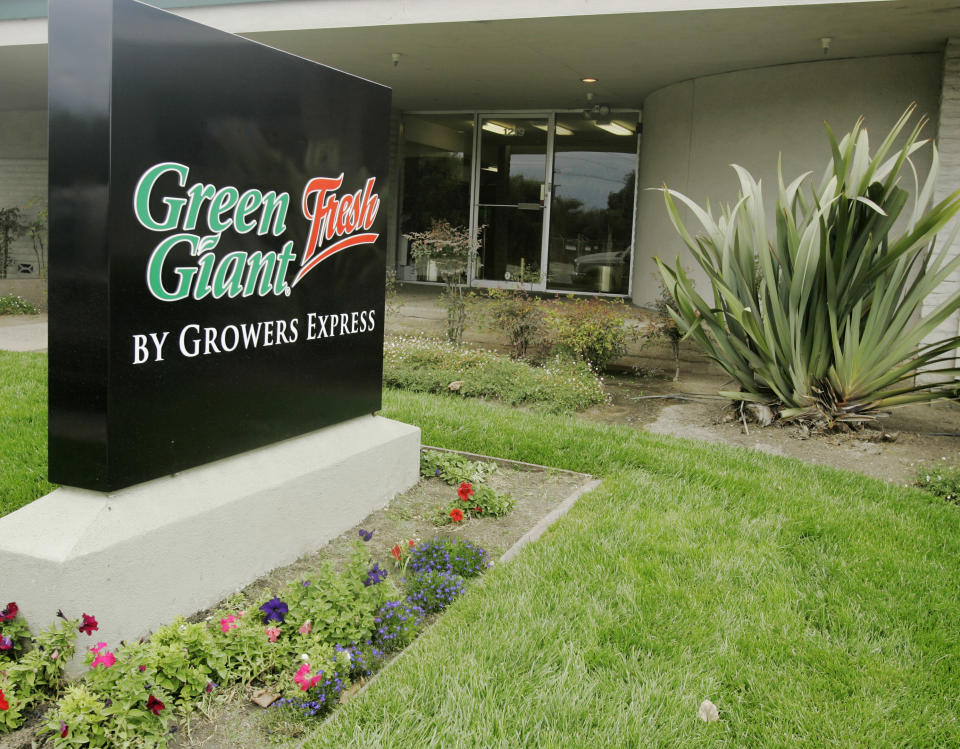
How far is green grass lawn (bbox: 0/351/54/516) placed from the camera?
4.18m

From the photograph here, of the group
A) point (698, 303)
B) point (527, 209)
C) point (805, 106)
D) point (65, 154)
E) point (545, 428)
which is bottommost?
Result: point (545, 428)

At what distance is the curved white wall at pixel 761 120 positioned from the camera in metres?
9.97

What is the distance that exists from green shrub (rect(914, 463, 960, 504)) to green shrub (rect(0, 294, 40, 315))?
10.9m

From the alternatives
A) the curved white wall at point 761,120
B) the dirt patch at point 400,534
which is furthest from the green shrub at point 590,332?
the dirt patch at point 400,534

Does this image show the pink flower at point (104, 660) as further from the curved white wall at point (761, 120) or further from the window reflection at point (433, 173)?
the window reflection at point (433, 173)

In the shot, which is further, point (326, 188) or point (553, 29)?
point (553, 29)

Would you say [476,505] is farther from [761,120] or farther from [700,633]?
[761,120]

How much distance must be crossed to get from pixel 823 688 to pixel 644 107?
12615 millimetres

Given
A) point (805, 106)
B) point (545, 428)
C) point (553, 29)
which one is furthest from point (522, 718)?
point (805, 106)

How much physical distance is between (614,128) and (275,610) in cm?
1332

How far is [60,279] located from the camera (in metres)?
2.87

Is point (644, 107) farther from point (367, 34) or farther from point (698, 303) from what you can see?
point (698, 303)

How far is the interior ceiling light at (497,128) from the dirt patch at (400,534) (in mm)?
11892

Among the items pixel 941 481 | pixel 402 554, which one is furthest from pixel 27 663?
pixel 941 481
